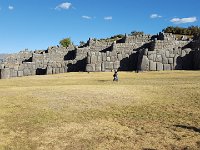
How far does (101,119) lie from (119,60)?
26993mm

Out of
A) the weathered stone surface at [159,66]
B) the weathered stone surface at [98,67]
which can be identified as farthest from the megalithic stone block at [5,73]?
the weathered stone surface at [159,66]

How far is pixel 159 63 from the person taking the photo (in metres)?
39.0

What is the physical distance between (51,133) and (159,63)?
92.1ft

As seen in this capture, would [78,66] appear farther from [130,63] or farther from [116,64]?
[130,63]

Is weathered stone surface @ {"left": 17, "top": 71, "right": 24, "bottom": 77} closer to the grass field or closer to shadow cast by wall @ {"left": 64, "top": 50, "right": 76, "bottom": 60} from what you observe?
A: shadow cast by wall @ {"left": 64, "top": 50, "right": 76, "bottom": 60}

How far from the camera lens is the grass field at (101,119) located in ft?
37.7

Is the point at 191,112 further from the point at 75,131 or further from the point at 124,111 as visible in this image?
the point at 75,131

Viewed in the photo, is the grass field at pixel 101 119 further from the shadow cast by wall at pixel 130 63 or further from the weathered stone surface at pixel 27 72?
the shadow cast by wall at pixel 130 63

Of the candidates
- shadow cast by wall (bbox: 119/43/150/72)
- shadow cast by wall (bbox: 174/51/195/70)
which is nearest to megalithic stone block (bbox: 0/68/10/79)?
shadow cast by wall (bbox: 119/43/150/72)

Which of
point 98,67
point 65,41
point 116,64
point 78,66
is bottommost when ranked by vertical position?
point 98,67

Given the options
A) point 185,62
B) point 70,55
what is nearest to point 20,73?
point 70,55

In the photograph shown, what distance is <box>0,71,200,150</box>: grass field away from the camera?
11.5 metres

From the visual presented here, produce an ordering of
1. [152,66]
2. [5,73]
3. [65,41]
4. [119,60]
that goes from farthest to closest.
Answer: [65,41]
[119,60]
[152,66]
[5,73]

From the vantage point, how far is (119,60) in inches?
1623
